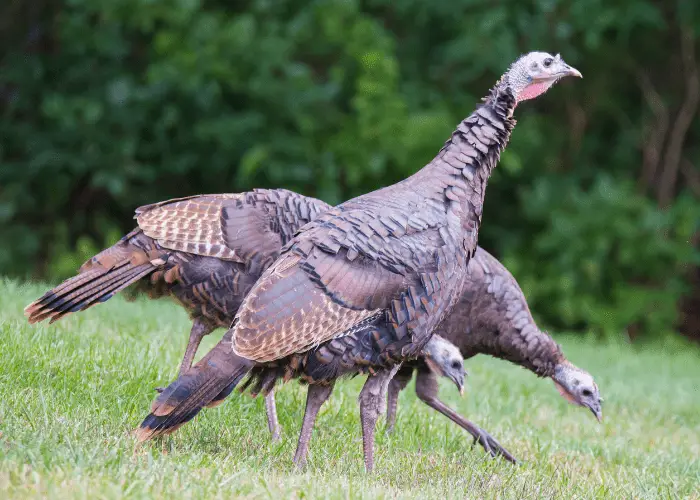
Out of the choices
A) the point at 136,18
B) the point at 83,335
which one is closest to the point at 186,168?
the point at 136,18

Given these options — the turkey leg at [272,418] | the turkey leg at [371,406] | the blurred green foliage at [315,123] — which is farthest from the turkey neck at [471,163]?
the blurred green foliage at [315,123]

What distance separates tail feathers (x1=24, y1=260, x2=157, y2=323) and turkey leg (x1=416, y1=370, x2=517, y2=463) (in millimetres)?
1610

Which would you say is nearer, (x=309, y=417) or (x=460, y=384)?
(x=309, y=417)

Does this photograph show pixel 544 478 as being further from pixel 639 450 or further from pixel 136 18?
pixel 136 18

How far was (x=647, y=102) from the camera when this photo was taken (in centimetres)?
1277

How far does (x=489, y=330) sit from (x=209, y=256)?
1.64 meters

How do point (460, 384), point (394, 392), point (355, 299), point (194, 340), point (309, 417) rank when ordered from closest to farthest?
point (355, 299)
point (309, 417)
point (194, 340)
point (460, 384)
point (394, 392)

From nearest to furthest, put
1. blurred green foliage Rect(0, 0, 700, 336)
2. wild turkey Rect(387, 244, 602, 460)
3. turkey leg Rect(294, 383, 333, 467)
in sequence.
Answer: turkey leg Rect(294, 383, 333, 467), wild turkey Rect(387, 244, 602, 460), blurred green foliage Rect(0, 0, 700, 336)

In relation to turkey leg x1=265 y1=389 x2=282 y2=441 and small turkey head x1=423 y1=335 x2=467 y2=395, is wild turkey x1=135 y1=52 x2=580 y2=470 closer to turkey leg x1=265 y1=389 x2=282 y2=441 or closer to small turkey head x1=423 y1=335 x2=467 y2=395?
turkey leg x1=265 y1=389 x2=282 y2=441

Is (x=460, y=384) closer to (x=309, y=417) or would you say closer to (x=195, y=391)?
(x=309, y=417)

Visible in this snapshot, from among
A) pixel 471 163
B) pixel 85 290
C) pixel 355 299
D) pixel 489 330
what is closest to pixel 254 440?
pixel 355 299

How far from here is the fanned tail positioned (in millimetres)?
4258

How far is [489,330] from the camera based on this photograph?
530 cm

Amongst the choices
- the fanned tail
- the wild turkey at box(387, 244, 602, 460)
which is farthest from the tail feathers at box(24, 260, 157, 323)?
the wild turkey at box(387, 244, 602, 460)
